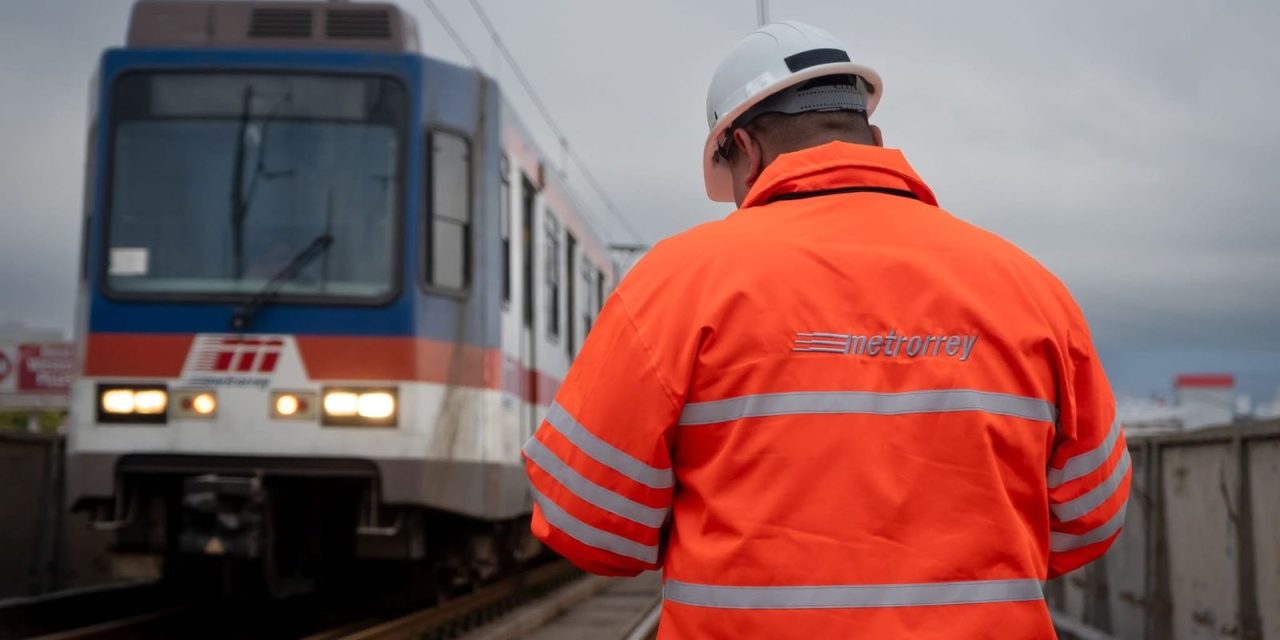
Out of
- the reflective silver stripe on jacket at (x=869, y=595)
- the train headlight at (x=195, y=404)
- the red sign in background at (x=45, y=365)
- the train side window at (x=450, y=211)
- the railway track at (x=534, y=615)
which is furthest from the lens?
the red sign in background at (x=45, y=365)

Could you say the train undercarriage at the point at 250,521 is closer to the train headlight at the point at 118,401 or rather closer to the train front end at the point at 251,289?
the train front end at the point at 251,289

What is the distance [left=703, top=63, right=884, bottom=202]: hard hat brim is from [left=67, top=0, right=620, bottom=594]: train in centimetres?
595

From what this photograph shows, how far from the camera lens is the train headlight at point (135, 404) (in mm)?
8117

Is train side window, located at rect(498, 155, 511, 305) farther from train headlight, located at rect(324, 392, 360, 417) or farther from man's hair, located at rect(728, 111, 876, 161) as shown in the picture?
man's hair, located at rect(728, 111, 876, 161)

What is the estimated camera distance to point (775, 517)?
186 cm

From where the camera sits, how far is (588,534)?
200 centimetres

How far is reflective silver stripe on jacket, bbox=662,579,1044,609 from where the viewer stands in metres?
1.81

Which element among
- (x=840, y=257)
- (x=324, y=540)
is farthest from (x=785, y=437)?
(x=324, y=540)

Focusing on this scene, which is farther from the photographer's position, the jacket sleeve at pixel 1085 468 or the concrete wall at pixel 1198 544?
the concrete wall at pixel 1198 544

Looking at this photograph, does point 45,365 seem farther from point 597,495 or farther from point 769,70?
point 597,495

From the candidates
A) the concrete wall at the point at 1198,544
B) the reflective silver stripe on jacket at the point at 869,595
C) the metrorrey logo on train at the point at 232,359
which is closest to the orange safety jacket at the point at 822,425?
the reflective silver stripe on jacket at the point at 869,595

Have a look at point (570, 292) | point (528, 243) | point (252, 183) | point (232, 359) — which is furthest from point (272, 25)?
point (570, 292)

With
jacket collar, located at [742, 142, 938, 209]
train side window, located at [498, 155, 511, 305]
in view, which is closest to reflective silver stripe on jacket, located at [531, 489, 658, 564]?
jacket collar, located at [742, 142, 938, 209]

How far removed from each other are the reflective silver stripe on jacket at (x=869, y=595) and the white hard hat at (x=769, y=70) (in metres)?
0.77
